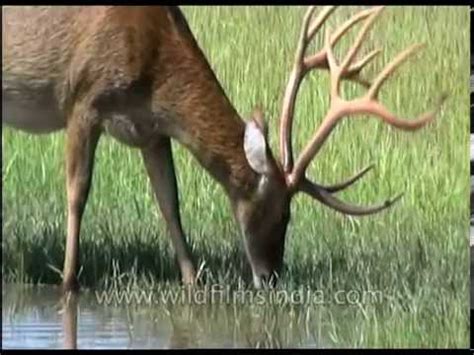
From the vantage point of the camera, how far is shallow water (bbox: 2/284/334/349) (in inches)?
404

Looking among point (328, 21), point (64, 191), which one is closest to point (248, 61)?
point (328, 21)

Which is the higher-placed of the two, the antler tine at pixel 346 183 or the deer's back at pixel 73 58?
the deer's back at pixel 73 58

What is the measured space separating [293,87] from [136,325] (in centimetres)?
132

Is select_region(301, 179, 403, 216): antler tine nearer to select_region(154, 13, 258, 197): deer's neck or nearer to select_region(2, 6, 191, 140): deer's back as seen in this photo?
select_region(154, 13, 258, 197): deer's neck

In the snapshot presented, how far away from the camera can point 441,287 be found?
10.3m

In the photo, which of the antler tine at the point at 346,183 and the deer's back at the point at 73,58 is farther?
the antler tine at the point at 346,183

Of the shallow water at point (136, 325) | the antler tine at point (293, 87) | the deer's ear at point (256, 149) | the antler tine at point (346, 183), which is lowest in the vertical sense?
the shallow water at point (136, 325)

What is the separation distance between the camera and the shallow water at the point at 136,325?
404 inches

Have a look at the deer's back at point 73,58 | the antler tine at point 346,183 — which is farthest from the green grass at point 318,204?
the deer's back at point 73,58

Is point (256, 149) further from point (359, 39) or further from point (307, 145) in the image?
point (359, 39)

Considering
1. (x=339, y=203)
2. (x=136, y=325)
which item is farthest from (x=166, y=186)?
(x=339, y=203)

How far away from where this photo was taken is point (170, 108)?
1025cm

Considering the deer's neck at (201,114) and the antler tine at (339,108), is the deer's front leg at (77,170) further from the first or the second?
the antler tine at (339,108)

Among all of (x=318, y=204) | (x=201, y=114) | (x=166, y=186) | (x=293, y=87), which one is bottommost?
(x=318, y=204)
